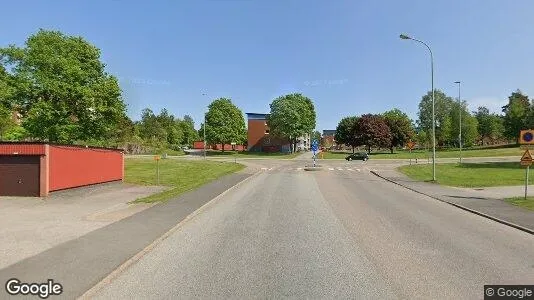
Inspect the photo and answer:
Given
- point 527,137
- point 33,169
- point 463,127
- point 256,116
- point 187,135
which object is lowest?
point 33,169

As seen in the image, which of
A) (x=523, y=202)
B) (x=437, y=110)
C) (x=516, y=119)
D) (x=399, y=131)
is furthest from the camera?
(x=437, y=110)

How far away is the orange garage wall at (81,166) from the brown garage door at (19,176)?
74 cm

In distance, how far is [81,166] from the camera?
25.1 metres

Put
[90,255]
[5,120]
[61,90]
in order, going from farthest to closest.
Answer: [5,120], [61,90], [90,255]

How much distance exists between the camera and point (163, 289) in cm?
682

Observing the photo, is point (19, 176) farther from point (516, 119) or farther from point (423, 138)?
point (423, 138)

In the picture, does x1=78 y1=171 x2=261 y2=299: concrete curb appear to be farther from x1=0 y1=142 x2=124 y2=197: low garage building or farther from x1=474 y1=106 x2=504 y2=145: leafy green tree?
x1=474 y1=106 x2=504 y2=145: leafy green tree

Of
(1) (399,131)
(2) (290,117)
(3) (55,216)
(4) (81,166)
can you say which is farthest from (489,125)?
(3) (55,216)

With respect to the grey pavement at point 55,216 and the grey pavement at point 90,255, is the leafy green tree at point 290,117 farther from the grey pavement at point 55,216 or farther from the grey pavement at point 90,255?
the grey pavement at point 90,255

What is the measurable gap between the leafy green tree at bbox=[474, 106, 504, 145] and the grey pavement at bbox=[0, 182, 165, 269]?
118 metres

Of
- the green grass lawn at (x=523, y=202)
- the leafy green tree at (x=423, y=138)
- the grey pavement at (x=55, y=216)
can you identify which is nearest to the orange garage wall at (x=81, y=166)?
the grey pavement at (x=55, y=216)

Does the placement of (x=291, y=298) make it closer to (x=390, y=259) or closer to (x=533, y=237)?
(x=390, y=259)

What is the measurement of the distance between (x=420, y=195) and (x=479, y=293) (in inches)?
662

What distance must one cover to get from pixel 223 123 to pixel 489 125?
74614 millimetres
